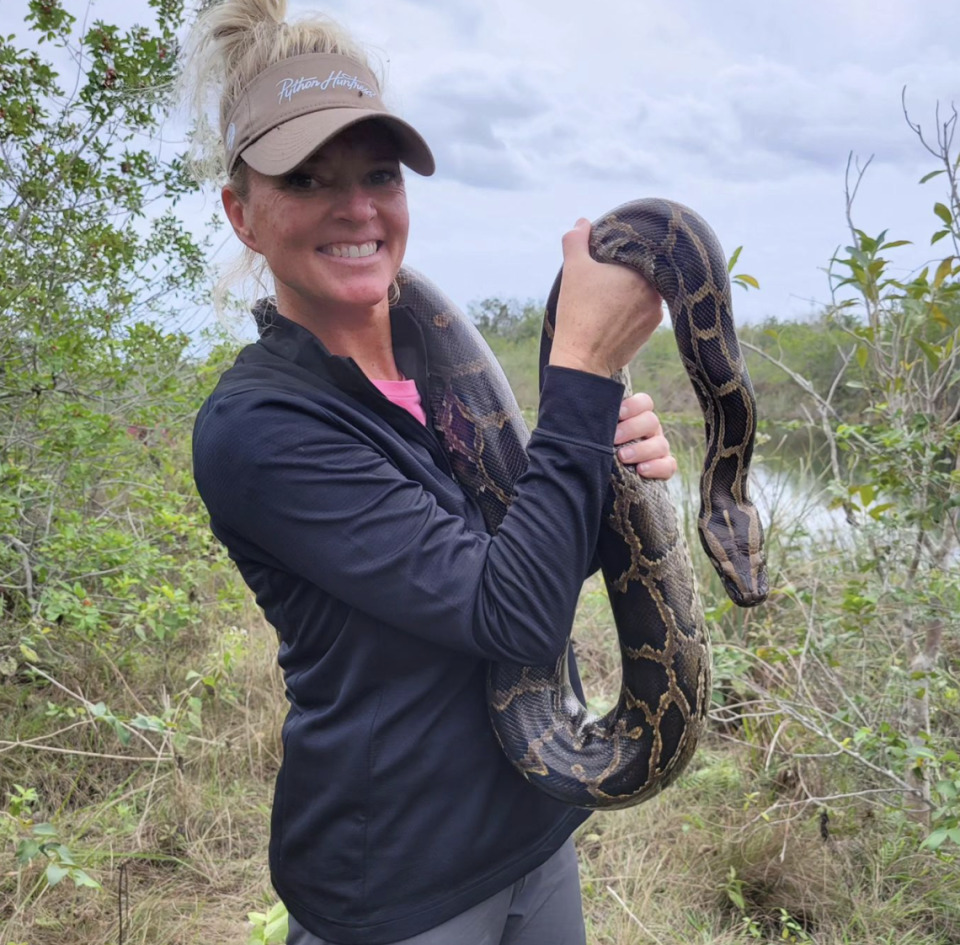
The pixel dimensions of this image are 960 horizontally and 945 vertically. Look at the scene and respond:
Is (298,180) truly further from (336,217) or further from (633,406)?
(633,406)

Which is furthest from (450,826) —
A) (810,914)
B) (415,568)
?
(810,914)

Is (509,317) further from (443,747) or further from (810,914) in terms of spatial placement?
(443,747)

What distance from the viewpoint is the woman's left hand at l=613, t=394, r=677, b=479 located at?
2.19 m

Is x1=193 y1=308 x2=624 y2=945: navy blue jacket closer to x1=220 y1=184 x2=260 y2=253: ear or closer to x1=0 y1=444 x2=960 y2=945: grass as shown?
x1=220 y1=184 x2=260 y2=253: ear

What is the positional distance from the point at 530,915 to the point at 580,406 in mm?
1376

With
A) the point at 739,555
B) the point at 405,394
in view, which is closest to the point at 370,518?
the point at 405,394

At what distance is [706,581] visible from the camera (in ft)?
21.2

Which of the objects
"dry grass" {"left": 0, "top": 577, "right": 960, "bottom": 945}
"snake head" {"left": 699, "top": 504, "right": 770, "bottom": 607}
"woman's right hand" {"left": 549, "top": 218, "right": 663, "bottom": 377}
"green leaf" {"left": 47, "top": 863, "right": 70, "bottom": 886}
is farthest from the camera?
"dry grass" {"left": 0, "top": 577, "right": 960, "bottom": 945}

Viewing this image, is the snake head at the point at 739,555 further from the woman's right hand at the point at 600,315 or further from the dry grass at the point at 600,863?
the dry grass at the point at 600,863

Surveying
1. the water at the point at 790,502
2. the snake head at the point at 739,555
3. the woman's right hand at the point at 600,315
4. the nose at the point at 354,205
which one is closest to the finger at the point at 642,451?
the woman's right hand at the point at 600,315

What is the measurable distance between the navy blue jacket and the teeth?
0.63 ft

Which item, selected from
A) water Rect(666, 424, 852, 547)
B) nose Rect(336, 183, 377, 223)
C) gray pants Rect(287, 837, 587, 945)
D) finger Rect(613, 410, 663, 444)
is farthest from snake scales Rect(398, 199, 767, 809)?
water Rect(666, 424, 852, 547)

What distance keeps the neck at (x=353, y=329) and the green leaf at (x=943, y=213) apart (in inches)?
96.7

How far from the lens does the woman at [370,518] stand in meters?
1.82
